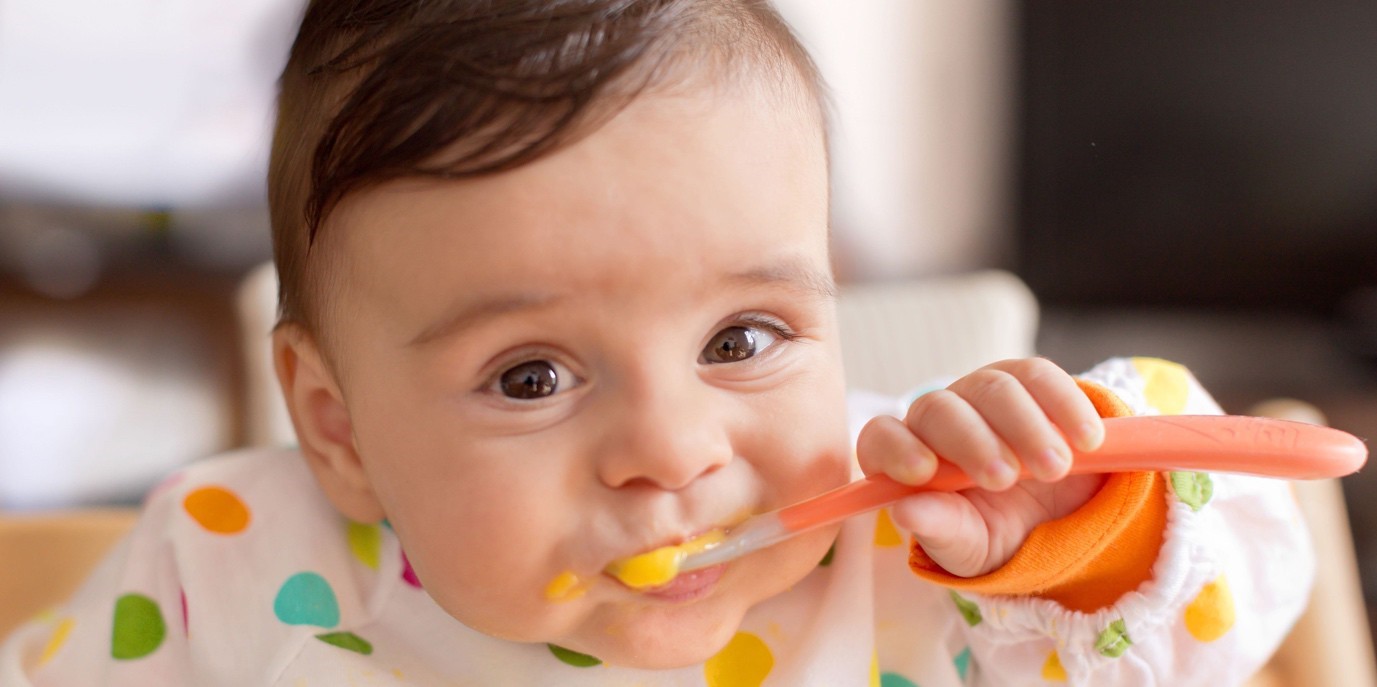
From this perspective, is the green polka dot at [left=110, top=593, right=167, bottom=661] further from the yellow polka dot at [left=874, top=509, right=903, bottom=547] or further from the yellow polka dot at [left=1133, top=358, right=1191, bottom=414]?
the yellow polka dot at [left=1133, top=358, right=1191, bottom=414]

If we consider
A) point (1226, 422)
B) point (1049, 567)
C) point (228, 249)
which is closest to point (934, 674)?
point (1049, 567)

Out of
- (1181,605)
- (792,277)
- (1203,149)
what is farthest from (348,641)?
(1203,149)

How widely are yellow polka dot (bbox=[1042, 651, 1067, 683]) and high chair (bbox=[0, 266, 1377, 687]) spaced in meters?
0.23

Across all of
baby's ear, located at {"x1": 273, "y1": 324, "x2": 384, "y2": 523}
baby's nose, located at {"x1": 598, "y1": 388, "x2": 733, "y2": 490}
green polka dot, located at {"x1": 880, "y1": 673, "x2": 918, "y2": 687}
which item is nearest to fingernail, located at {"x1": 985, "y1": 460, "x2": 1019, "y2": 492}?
baby's nose, located at {"x1": 598, "y1": 388, "x2": 733, "y2": 490}

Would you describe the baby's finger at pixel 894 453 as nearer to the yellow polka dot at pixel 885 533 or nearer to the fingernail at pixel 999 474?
the fingernail at pixel 999 474

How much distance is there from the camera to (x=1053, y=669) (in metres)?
0.65

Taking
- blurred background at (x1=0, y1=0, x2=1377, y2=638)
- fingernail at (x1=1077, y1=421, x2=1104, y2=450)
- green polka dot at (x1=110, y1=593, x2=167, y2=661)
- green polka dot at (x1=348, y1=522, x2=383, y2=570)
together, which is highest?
fingernail at (x1=1077, y1=421, x2=1104, y2=450)

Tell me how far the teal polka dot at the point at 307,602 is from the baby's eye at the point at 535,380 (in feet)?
0.86

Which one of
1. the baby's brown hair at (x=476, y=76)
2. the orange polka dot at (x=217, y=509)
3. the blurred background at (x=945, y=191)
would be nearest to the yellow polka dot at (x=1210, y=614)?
the baby's brown hair at (x=476, y=76)

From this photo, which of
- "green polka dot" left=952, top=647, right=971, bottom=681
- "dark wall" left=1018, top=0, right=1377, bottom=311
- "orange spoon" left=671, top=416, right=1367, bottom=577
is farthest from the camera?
"dark wall" left=1018, top=0, right=1377, bottom=311

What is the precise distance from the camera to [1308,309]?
86.1 inches

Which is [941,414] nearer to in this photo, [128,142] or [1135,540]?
[1135,540]

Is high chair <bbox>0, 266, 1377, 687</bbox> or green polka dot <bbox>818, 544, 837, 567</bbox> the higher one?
green polka dot <bbox>818, 544, 837, 567</bbox>

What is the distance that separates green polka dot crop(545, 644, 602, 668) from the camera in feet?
2.30
